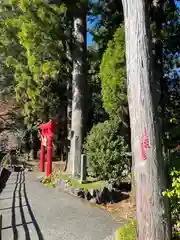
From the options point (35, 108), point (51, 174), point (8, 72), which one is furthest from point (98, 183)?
point (8, 72)

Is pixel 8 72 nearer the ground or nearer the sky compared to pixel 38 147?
nearer the sky

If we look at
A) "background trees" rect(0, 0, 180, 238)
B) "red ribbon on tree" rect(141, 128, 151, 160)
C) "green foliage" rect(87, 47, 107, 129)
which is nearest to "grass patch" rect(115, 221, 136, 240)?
"red ribbon on tree" rect(141, 128, 151, 160)

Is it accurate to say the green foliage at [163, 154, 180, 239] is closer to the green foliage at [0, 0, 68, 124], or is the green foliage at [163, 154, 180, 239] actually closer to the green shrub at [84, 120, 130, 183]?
the green shrub at [84, 120, 130, 183]

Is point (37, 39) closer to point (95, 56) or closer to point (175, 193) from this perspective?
point (95, 56)

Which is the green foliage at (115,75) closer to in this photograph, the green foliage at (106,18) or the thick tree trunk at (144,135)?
the green foliage at (106,18)

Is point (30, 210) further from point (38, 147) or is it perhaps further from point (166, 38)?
point (38, 147)

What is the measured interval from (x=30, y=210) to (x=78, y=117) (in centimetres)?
475

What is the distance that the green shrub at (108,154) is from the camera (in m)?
7.91

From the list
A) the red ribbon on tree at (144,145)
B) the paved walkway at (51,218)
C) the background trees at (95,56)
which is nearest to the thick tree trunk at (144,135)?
the red ribbon on tree at (144,145)

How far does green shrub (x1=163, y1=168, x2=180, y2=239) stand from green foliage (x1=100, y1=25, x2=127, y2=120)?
378cm

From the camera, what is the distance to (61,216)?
5.68 metres

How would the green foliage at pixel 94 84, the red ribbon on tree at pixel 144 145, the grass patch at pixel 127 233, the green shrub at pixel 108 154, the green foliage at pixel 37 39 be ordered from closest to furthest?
the red ribbon on tree at pixel 144 145 < the grass patch at pixel 127 233 < the green shrub at pixel 108 154 < the green foliage at pixel 37 39 < the green foliage at pixel 94 84

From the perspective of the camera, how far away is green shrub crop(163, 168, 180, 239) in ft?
10.1

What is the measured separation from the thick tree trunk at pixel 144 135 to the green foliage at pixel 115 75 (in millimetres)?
3177
